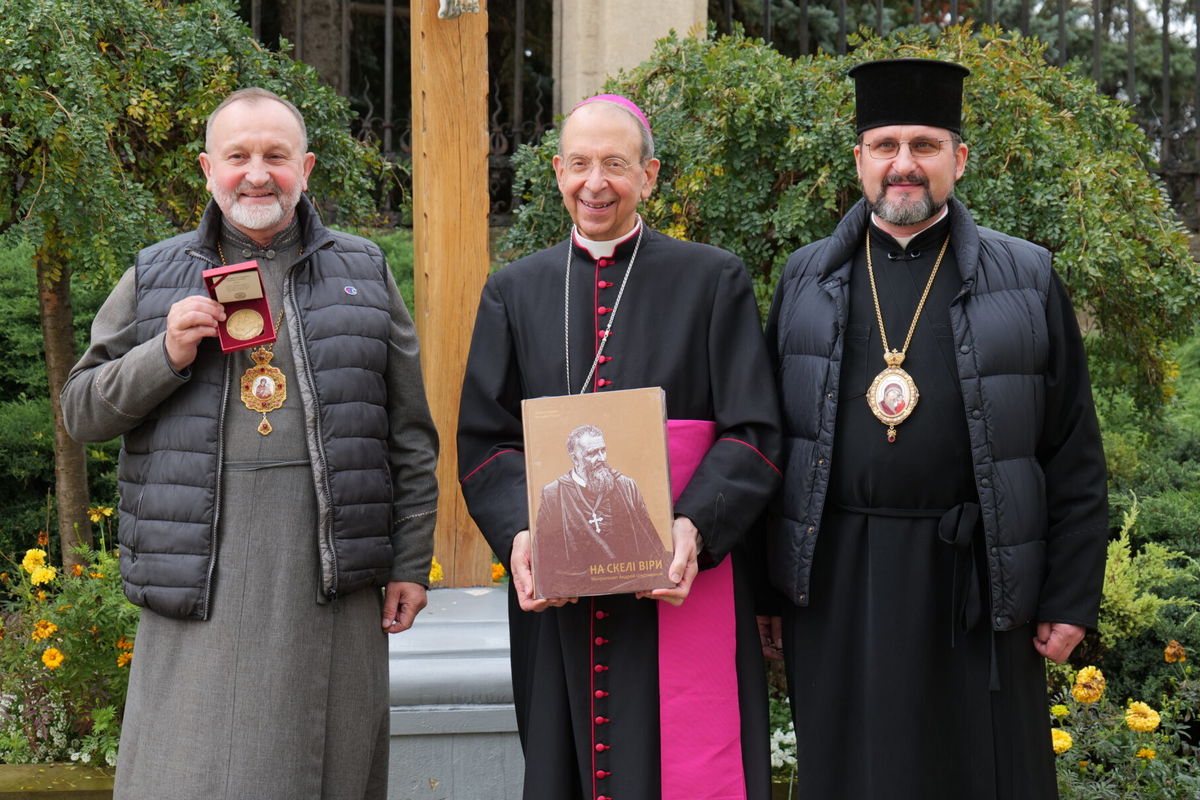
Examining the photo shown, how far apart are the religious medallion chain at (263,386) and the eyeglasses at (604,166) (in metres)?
0.81

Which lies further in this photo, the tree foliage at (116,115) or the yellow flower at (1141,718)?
the tree foliage at (116,115)

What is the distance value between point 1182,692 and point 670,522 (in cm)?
279

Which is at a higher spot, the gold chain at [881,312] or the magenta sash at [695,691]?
the gold chain at [881,312]

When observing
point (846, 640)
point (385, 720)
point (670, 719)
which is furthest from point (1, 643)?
point (846, 640)

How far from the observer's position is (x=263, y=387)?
299 centimetres

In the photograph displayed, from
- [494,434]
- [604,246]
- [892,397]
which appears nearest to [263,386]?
[494,434]

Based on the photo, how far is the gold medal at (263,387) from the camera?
117 inches

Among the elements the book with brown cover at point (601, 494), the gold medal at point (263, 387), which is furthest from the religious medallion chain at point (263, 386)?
the book with brown cover at point (601, 494)

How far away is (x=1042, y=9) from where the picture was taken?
1152 centimetres

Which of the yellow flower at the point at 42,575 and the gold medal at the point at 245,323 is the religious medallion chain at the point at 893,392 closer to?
the gold medal at the point at 245,323

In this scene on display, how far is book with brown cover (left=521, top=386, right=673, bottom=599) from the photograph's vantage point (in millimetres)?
2840

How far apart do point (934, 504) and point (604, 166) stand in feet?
3.73

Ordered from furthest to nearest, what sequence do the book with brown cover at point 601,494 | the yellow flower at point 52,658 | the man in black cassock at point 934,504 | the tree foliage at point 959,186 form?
1. the tree foliage at point 959,186
2. the yellow flower at point 52,658
3. the man in black cassock at point 934,504
4. the book with brown cover at point 601,494

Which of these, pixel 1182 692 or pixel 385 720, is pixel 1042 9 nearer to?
pixel 1182 692
